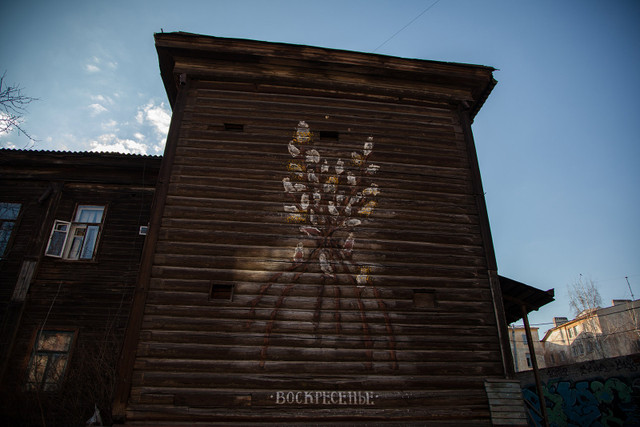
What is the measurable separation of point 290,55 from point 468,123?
4.72 meters

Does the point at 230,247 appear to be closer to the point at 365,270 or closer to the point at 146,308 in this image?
the point at 146,308

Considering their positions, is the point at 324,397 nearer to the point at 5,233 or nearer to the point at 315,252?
the point at 315,252

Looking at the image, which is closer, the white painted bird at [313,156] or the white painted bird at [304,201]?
the white painted bird at [304,201]

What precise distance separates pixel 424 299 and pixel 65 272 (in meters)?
10.2

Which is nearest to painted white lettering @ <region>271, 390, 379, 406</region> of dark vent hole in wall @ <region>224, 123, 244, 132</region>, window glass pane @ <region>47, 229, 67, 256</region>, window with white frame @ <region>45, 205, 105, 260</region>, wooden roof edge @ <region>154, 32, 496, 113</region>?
dark vent hole in wall @ <region>224, 123, 244, 132</region>

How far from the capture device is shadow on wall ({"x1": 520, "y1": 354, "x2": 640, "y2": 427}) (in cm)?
1071

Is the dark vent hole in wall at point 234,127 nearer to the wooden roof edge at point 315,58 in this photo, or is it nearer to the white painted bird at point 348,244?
the wooden roof edge at point 315,58

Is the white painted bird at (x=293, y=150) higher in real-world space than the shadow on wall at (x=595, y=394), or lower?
higher

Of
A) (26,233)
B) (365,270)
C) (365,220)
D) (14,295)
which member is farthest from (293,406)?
(26,233)

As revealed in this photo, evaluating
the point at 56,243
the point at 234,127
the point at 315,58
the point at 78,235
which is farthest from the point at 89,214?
the point at 315,58

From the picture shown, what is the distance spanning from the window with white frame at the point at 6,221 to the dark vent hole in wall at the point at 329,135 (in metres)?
10.1

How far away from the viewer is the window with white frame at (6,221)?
A: 1103cm

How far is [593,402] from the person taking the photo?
11.6m

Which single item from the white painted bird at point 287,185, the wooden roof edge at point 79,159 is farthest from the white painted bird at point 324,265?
Answer: the wooden roof edge at point 79,159
